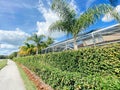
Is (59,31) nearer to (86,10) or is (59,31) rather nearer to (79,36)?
(79,36)

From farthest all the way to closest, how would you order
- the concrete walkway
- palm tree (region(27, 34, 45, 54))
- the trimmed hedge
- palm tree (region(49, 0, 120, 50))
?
palm tree (region(27, 34, 45, 54))
palm tree (region(49, 0, 120, 50))
the concrete walkway
the trimmed hedge

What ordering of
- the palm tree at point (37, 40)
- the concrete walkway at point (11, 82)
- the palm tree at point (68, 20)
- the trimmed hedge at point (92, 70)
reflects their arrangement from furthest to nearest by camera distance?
1. the palm tree at point (37, 40)
2. the palm tree at point (68, 20)
3. the concrete walkway at point (11, 82)
4. the trimmed hedge at point (92, 70)

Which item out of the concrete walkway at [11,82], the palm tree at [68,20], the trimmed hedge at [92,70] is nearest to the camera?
the trimmed hedge at [92,70]

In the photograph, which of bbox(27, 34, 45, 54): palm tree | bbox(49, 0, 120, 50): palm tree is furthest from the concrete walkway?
bbox(27, 34, 45, 54): palm tree

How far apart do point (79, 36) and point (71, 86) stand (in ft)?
28.8

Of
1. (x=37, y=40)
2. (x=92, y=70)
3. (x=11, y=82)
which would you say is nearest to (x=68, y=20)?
(x=11, y=82)

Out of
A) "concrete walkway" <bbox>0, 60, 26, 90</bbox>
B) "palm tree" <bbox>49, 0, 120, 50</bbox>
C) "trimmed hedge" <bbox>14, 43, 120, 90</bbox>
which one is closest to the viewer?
"trimmed hedge" <bbox>14, 43, 120, 90</bbox>

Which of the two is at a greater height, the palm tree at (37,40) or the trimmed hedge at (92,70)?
the palm tree at (37,40)

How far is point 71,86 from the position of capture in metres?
6.58

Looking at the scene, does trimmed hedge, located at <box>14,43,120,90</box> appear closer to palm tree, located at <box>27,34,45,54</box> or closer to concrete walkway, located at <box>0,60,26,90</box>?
concrete walkway, located at <box>0,60,26,90</box>

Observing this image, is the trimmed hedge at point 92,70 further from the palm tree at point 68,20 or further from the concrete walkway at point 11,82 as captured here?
the palm tree at point 68,20

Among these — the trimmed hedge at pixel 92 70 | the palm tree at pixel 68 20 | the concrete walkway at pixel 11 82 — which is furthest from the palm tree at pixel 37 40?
the trimmed hedge at pixel 92 70

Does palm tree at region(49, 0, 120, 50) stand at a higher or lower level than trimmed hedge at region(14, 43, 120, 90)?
higher

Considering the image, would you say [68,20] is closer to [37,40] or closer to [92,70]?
[92,70]
